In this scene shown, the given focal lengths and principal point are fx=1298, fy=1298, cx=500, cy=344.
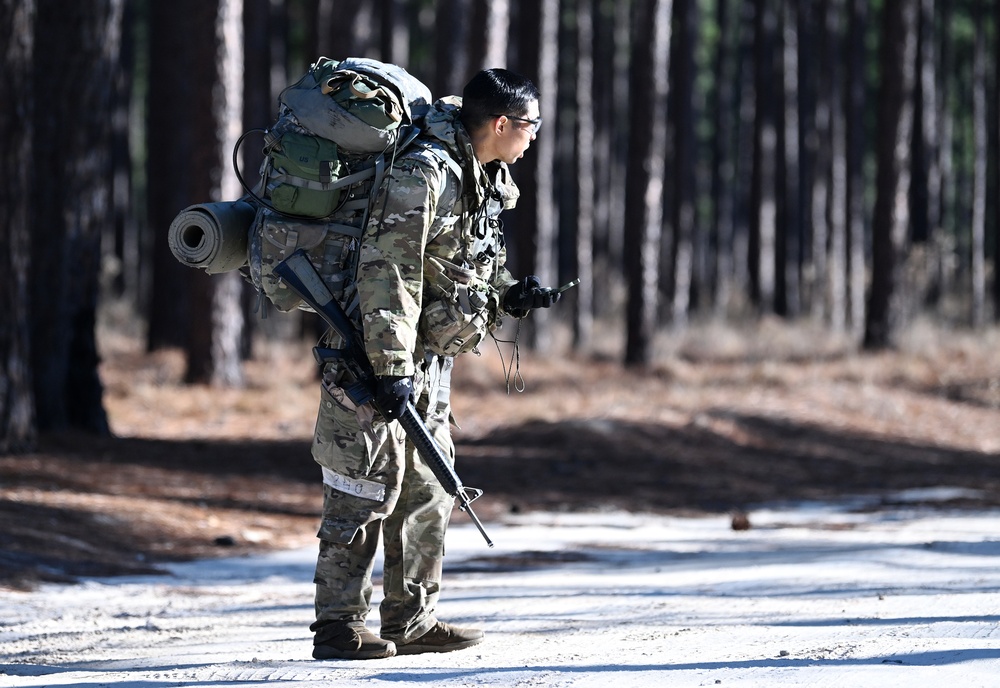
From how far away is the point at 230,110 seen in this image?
14375 millimetres

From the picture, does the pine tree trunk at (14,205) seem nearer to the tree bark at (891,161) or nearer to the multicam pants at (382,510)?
the multicam pants at (382,510)

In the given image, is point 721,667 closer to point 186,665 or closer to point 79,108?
point 186,665

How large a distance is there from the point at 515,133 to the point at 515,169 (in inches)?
652

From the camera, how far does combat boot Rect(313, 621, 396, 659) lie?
15.3 feet

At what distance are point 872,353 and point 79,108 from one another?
12.5m

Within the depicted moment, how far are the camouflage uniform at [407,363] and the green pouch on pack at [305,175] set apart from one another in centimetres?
18


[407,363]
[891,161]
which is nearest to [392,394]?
[407,363]

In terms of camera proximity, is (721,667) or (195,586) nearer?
(721,667)

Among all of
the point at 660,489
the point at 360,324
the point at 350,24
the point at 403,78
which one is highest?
the point at 350,24

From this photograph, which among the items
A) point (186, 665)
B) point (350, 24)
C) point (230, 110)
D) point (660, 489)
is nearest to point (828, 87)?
point (350, 24)

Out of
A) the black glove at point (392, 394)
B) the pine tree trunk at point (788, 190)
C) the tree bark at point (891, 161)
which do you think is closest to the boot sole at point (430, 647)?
the black glove at point (392, 394)

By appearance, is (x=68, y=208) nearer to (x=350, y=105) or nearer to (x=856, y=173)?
(x=350, y=105)

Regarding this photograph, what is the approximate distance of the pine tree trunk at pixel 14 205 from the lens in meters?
8.98

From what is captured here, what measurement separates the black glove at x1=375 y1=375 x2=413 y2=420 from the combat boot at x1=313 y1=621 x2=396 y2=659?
2.77 feet
